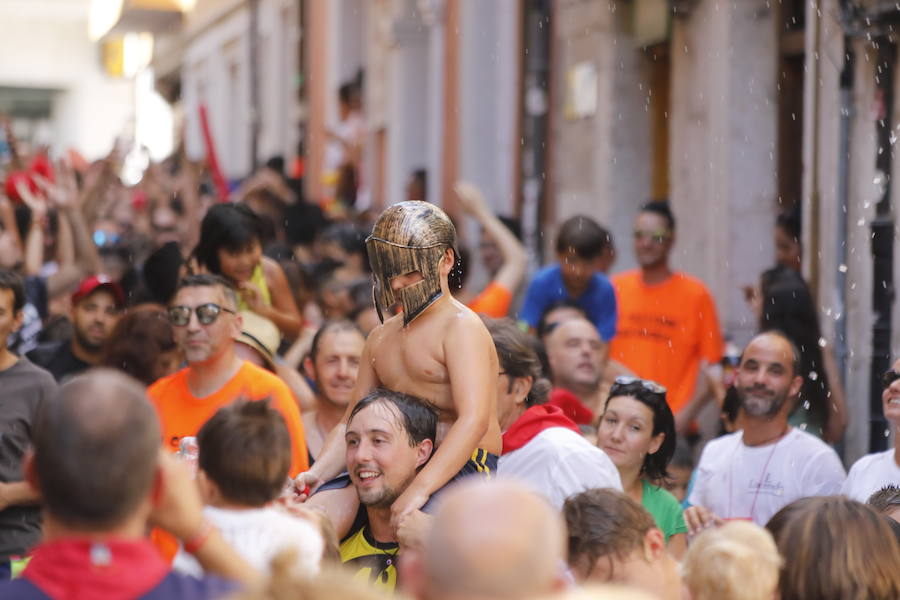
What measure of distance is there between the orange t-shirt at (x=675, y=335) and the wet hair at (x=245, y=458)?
508 centimetres

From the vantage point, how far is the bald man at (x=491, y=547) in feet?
8.46

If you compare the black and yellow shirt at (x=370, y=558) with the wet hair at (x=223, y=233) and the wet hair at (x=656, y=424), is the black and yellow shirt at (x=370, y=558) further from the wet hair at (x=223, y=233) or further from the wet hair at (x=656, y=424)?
the wet hair at (x=223, y=233)

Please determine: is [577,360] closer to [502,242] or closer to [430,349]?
[502,242]

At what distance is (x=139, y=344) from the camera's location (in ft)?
23.5

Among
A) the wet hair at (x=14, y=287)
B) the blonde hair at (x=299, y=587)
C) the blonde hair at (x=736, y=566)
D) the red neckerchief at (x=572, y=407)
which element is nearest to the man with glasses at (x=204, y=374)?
the wet hair at (x=14, y=287)

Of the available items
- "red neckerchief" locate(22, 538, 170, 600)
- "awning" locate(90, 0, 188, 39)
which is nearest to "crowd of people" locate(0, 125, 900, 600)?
"red neckerchief" locate(22, 538, 170, 600)

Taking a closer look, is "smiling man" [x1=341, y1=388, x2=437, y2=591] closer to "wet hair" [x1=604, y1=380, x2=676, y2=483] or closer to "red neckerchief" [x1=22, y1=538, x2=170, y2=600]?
"wet hair" [x1=604, y1=380, x2=676, y2=483]

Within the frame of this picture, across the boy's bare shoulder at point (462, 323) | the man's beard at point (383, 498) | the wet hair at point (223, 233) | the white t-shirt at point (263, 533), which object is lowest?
the man's beard at point (383, 498)

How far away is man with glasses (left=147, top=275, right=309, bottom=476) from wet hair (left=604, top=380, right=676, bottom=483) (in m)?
1.42

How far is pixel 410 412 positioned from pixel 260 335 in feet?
7.69

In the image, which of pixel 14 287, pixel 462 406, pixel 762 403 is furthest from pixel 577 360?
pixel 462 406

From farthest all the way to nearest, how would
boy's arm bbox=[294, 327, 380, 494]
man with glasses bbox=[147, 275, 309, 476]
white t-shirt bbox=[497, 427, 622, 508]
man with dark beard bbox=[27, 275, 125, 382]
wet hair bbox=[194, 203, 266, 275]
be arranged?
man with dark beard bbox=[27, 275, 125, 382]
wet hair bbox=[194, 203, 266, 275]
man with glasses bbox=[147, 275, 309, 476]
white t-shirt bbox=[497, 427, 622, 508]
boy's arm bbox=[294, 327, 380, 494]

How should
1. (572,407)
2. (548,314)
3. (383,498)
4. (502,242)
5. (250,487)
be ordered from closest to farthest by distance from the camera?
(250,487) < (383,498) < (572,407) < (548,314) < (502,242)

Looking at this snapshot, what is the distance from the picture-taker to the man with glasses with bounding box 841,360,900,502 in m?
6.04
